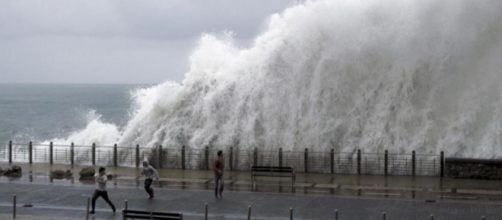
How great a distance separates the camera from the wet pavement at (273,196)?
22.8 meters

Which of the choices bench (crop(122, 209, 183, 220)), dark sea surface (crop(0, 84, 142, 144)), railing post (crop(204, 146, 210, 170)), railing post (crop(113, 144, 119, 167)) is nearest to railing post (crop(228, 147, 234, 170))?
railing post (crop(204, 146, 210, 170))

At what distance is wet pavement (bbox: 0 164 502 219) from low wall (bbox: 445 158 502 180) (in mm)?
425

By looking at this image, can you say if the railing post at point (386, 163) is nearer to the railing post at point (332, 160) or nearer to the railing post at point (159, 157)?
the railing post at point (332, 160)

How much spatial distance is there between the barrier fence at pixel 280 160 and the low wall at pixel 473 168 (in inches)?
18.1

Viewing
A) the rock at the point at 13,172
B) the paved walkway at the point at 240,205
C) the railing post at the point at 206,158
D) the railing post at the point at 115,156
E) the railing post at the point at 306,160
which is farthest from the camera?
the railing post at the point at 115,156

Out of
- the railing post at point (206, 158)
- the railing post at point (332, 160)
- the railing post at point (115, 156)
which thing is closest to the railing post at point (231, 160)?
the railing post at point (206, 158)

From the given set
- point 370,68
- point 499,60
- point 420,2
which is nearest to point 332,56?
point 370,68

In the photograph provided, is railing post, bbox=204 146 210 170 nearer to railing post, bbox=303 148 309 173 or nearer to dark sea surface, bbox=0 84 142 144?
railing post, bbox=303 148 309 173

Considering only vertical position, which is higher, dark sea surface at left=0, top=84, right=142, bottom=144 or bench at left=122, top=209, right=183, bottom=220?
dark sea surface at left=0, top=84, right=142, bottom=144

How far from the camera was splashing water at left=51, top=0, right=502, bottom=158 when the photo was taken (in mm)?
33062

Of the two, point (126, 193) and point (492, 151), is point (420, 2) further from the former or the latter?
point (126, 193)

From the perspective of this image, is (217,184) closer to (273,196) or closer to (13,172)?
(273,196)

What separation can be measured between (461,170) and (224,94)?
11903 millimetres

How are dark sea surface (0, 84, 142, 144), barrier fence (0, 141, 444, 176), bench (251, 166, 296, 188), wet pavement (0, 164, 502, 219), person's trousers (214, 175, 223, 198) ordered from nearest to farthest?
wet pavement (0, 164, 502, 219), person's trousers (214, 175, 223, 198), bench (251, 166, 296, 188), barrier fence (0, 141, 444, 176), dark sea surface (0, 84, 142, 144)
